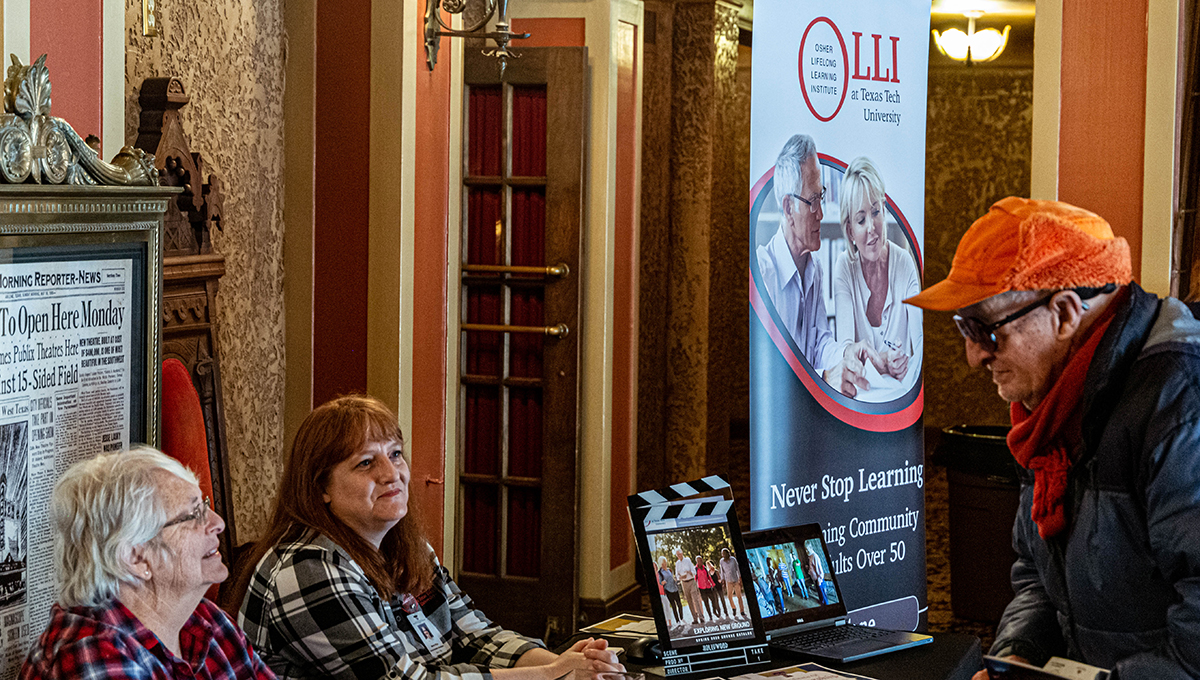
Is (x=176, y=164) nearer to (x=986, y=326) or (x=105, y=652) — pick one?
(x=105, y=652)

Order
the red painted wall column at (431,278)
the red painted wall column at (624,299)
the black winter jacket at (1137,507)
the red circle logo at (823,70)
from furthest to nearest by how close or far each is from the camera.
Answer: the red painted wall column at (624,299) → the red painted wall column at (431,278) → the red circle logo at (823,70) → the black winter jacket at (1137,507)

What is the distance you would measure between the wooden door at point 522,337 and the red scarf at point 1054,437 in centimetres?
309

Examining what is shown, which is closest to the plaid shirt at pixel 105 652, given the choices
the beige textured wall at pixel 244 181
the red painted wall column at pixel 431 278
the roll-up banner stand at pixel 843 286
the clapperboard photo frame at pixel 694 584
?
the clapperboard photo frame at pixel 694 584

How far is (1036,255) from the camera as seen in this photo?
1688 mm

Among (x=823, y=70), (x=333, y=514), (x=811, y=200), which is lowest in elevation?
(x=333, y=514)

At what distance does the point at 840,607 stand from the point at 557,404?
256cm

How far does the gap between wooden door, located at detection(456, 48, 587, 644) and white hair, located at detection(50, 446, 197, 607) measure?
3.01 m

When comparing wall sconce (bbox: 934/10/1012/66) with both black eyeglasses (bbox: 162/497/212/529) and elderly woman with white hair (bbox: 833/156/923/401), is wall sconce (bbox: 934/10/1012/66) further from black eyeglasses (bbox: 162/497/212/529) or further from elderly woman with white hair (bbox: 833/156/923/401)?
black eyeglasses (bbox: 162/497/212/529)

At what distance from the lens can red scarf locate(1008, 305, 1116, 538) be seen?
169 cm

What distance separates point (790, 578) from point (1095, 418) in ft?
2.68

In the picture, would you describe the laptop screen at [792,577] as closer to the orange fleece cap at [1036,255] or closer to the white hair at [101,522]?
the orange fleece cap at [1036,255]

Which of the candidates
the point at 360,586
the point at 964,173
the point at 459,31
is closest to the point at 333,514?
the point at 360,586

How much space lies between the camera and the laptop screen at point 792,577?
2.28 m

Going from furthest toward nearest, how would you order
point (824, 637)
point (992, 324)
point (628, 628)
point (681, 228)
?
point (681, 228) < point (628, 628) < point (824, 637) < point (992, 324)
